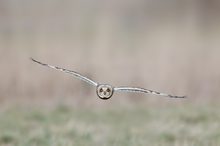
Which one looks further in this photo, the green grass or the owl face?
the green grass

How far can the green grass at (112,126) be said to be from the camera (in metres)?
8.93

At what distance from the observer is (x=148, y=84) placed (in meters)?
12.9

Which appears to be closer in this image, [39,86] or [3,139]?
[3,139]

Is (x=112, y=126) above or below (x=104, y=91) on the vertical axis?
below

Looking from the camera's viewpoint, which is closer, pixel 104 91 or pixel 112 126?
pixel 104 91

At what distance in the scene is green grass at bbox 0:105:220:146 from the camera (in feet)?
29.3

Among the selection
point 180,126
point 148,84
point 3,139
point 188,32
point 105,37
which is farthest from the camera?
point 188,32

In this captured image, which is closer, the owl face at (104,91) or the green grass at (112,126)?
the owl face at (104,91)

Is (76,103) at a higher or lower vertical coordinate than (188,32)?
lower

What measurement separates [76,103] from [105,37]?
4298 mm

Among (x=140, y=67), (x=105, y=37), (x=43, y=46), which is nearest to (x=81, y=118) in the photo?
(x=140, y=67)

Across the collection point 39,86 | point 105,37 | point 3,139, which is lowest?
point 3,139

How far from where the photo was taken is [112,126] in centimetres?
1042

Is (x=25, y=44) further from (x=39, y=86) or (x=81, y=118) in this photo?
(x=81, y=118)
